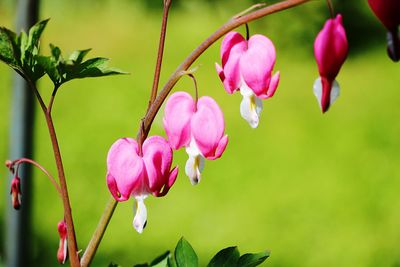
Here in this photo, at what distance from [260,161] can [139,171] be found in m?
2.53

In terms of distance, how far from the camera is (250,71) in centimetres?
101

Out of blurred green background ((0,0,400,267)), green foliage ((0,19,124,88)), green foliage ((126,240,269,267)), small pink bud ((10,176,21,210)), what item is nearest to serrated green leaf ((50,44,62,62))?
green foliage ((0,19,124,88))

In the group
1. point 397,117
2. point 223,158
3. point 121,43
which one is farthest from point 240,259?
point 121,43

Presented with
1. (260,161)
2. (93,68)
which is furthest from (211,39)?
(260,161)

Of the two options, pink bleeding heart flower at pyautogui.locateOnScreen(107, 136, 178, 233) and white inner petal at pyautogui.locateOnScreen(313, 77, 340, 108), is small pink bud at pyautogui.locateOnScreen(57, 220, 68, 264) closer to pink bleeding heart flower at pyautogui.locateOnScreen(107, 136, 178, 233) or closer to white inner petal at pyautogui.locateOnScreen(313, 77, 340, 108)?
pink bleeding heart flower at pyautogui.locateOnScreen(107, 136, 178, 233)

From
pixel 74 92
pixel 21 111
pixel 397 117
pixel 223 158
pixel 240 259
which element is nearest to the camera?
pixel 240 259

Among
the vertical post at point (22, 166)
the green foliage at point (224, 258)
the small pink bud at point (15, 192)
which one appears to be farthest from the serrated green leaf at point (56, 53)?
the vertical post at point (22, 166)

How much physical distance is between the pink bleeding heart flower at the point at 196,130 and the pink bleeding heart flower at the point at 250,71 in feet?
0.13

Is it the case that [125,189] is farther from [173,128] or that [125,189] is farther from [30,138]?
[30,138]

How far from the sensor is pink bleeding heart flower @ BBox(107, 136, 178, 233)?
103 cm

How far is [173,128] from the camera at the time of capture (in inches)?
40.9

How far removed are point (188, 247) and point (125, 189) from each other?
0.69ft

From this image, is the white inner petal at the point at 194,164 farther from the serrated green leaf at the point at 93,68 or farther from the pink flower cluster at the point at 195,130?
the serrated green leaf at the point at 93,68

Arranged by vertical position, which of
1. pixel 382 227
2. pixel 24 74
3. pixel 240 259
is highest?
pixel 24 74
